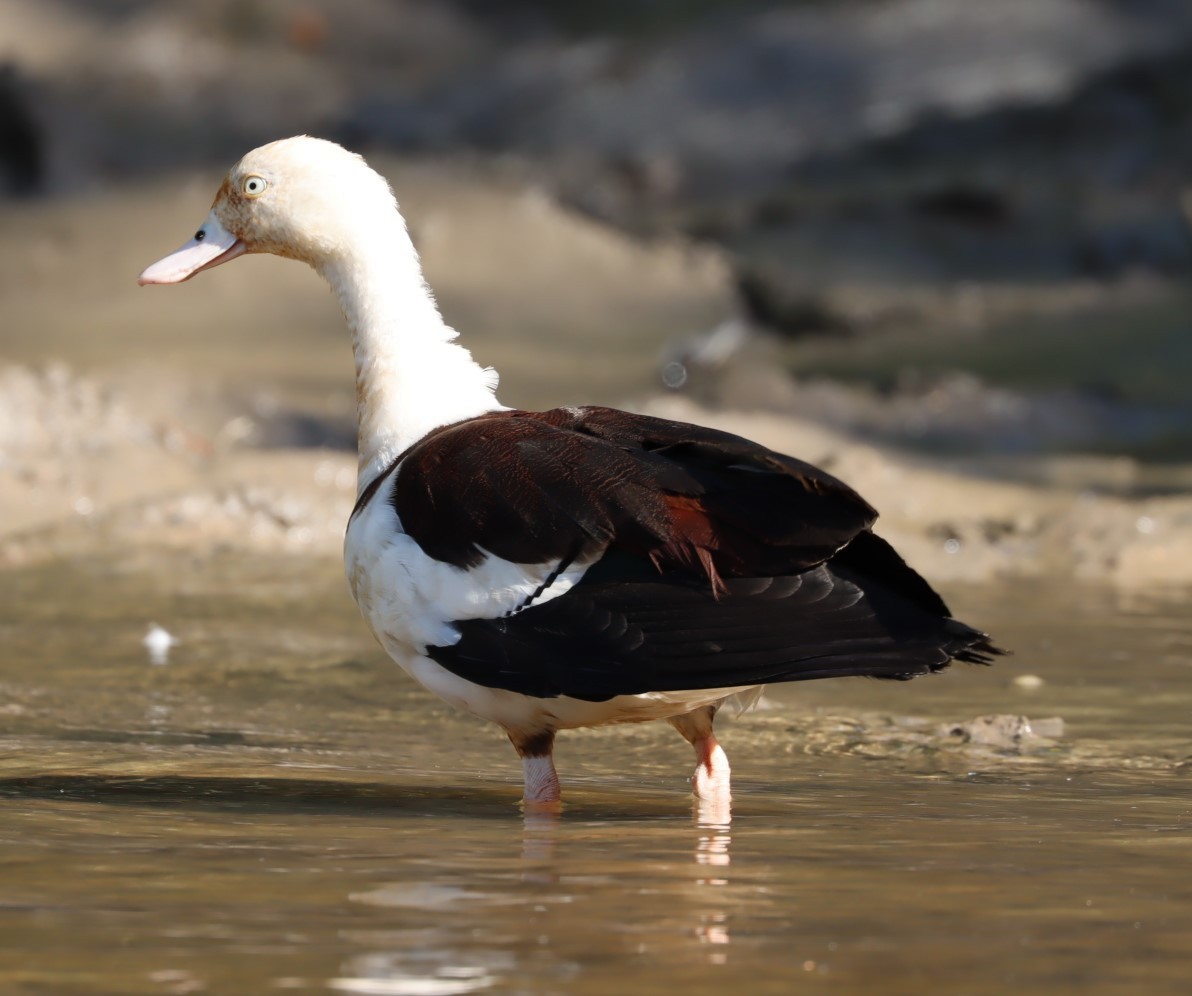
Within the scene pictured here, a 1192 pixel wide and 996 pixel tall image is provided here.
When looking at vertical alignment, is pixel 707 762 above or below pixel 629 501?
below

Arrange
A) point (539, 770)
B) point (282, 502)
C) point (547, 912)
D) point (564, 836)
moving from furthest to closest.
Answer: point (282, 502), point (539, 770), point (564, 836), point (547, 912)

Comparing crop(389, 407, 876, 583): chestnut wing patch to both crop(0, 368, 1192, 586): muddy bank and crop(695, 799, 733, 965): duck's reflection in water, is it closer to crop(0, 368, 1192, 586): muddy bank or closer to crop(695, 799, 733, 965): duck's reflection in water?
crop(695, 799, 733, 965): duck's reflection in water

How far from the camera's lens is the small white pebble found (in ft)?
18.6

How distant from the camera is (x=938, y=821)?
369cm

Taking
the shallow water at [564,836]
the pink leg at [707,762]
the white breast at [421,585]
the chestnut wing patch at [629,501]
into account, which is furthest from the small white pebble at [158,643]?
the pink leg at [707,762]

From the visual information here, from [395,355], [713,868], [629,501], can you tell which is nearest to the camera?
[713,868]

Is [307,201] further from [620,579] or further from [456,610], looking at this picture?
[620,579]

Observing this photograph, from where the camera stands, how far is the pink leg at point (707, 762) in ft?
12.9

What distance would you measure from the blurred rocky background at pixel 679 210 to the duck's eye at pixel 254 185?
4.02 metres

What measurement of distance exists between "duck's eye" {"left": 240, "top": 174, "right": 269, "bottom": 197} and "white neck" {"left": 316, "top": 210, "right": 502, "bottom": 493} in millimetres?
250

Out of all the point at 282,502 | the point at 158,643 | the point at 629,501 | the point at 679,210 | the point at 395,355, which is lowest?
the point at 158,643

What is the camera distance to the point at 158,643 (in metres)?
5.87

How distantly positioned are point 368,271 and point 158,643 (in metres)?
1.84

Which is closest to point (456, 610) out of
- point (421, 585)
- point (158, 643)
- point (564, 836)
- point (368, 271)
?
point (421, 585)
